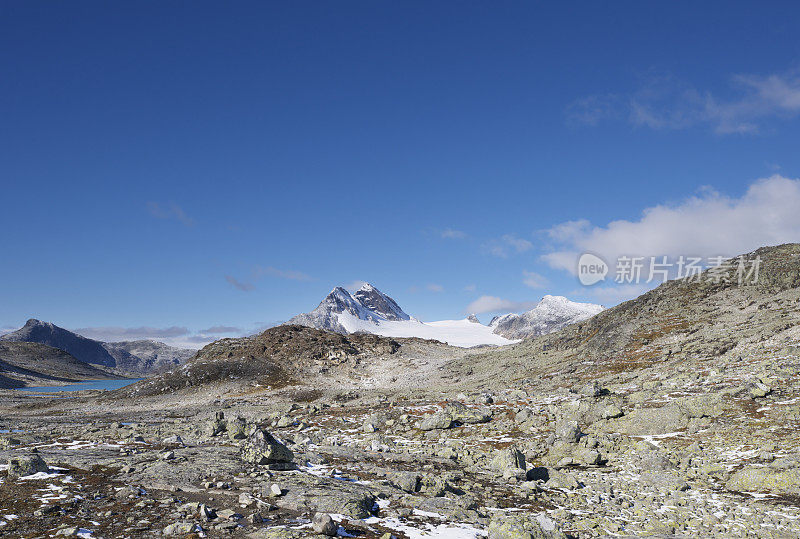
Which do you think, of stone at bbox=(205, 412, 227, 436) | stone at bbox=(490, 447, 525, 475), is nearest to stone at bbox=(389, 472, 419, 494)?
stone at bbox=(490, 447, 525, 475)

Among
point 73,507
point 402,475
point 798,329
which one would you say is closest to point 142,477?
point 73,507

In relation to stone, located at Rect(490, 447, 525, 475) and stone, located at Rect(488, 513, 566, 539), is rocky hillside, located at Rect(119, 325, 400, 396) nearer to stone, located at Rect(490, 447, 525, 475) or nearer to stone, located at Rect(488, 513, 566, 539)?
stone, located at Rect(490, 447, 525, 475)

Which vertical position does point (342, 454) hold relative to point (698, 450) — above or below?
below

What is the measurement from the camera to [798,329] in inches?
1796

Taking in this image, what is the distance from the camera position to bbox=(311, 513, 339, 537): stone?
1235cm

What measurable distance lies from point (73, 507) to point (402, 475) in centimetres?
1263

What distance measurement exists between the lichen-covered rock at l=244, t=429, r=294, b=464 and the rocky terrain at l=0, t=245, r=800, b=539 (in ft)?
0.32

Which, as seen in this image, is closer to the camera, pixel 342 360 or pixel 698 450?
pixel 698 450

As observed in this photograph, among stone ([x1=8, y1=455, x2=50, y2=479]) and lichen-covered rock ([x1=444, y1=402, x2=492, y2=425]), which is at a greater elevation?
lichen-covered rock ([x1=444, y1=402, x2=492, y2=425])

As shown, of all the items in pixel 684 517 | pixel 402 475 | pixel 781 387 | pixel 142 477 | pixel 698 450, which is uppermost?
pixel 781 387

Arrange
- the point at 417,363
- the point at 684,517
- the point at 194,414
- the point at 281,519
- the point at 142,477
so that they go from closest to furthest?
the point at 281,519 < the point at 684,517 < the point at 142,477 < the point at 194,414 < the point at 417,363

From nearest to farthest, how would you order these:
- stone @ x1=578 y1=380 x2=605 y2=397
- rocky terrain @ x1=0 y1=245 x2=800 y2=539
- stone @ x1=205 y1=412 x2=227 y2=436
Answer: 1. rocky terrain @ x1=0 y1=245 x2=800 y2=539
2. stone @ x1=205 y1=412 x2=227 y2=436
3. stone @ x1=578 y1=380 x2=605 y2=397

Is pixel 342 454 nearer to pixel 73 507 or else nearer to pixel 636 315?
pixel 73 507

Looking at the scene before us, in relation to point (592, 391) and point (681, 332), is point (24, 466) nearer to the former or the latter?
point (592, 391)
